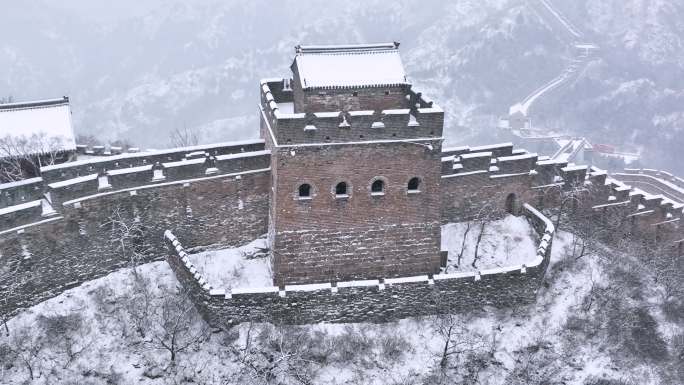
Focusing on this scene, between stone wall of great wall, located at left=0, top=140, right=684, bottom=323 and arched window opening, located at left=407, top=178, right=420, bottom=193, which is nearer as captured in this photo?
stone wall of great wall, located at left=0, top=140, right=684, bottom=323

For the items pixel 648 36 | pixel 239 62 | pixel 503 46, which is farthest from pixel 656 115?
pixel 239 62

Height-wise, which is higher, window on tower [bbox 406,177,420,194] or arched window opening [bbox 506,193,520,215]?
window on tower [bbox 406,177,420,194]

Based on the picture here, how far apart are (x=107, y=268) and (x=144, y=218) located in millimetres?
2875

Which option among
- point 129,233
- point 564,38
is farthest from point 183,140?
point 564,38

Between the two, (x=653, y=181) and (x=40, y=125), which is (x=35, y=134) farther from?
(x=653, y=181)

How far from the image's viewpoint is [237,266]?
3097cm

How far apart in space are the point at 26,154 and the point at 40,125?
2939 mm

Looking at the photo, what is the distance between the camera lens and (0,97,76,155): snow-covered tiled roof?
1356 inches

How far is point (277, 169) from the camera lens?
91.7ft

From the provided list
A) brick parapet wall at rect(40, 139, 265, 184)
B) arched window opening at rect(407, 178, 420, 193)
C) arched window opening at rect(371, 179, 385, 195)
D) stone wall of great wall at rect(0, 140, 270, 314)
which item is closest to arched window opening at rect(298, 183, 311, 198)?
arched window opening at rect(371, 179, 385, 195)

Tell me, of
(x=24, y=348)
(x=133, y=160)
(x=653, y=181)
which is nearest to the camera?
(x=24, y=348)

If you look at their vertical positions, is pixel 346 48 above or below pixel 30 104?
above

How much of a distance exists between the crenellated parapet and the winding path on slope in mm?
124176

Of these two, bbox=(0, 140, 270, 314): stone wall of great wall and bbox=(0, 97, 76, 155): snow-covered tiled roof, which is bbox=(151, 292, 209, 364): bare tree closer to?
bbox=(0, 140, 270, 314): stone wall of great wall
